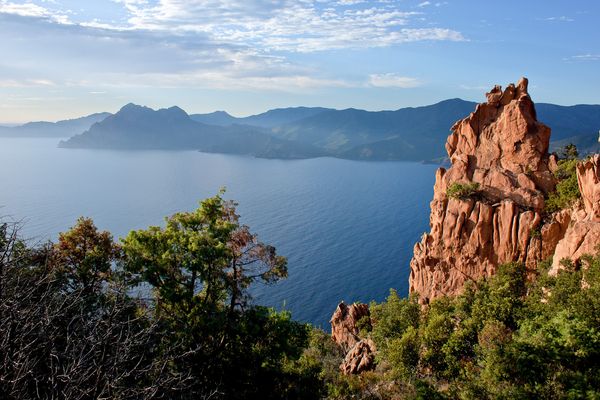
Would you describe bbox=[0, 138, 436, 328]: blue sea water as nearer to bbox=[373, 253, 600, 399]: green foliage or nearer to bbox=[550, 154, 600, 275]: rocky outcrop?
bbox=[373, 253, 600, 399]: green foliage

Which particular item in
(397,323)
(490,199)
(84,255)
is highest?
(490,199)

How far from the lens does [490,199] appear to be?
4409cm

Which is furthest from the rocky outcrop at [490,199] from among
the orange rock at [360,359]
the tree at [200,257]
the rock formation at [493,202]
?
the tree at [200,257]

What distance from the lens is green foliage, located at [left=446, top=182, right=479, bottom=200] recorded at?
44.9m

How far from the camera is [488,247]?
144 ft

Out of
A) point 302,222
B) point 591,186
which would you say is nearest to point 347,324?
point 591,186

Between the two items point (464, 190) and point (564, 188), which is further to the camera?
point (464, 190)

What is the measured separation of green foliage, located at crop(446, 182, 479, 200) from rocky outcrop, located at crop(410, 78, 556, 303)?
0.32m

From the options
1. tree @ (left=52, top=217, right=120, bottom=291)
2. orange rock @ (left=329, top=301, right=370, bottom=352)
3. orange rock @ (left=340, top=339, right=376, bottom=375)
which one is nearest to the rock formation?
orange rock @ (left=340, top=339, right=376, bottom=375)

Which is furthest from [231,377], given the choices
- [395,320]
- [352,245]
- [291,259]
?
[352,245]

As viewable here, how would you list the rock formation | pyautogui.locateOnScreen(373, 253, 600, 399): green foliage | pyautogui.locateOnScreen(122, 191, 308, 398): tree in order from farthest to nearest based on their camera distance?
the rock formation → pyautogui.locateOnScreen(122, 191, 308, 398): tree → pyautogui.locateOnScreen(373, 253, 600, 399): green foliage

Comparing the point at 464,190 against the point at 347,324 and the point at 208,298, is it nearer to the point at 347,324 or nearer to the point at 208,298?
the point at 347,324

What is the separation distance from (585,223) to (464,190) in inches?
509

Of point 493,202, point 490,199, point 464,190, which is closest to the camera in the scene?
point 493,202
